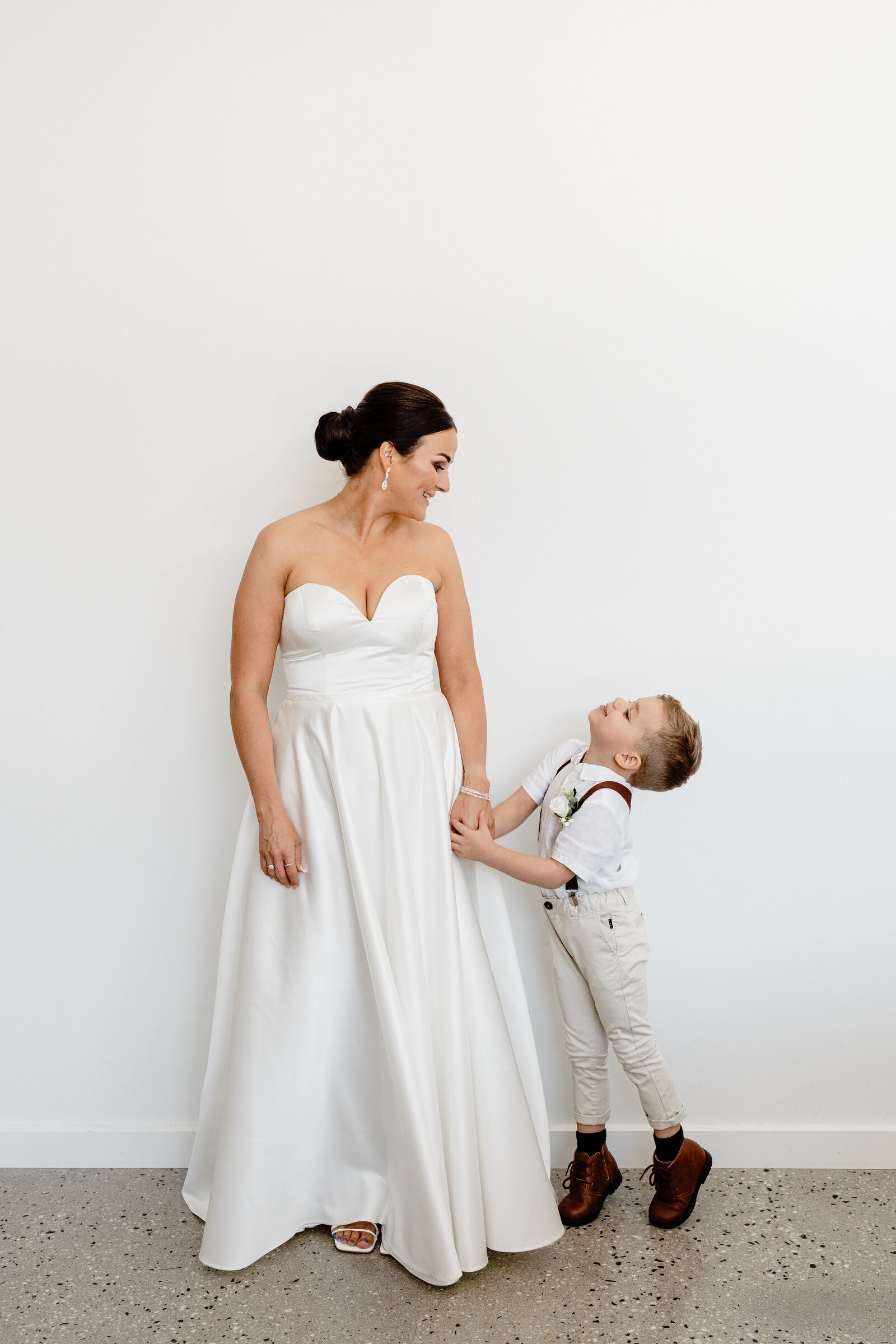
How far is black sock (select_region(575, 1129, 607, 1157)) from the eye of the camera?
2.28 metres

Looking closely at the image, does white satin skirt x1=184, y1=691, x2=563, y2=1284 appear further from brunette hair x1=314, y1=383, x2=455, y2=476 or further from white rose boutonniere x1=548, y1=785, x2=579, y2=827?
brunette hair x1=314, y1=383, x2=455, y2=476

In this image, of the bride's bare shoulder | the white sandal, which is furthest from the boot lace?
the bride's bare shoulder

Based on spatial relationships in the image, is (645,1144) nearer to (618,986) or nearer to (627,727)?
(618,986)

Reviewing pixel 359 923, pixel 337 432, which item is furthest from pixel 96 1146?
pixel 337 432

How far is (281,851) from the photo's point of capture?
2.06 m

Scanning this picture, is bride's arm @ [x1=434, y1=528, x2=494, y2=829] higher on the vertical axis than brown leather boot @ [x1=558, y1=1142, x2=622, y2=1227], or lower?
higher

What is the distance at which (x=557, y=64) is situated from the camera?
93.0 inches

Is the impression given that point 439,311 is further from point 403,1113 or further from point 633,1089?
point 633,1089

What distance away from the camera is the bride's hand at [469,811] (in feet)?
7.06

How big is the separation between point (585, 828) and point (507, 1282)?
38.2 inches

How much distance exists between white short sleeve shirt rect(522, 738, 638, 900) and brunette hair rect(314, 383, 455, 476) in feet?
2.64

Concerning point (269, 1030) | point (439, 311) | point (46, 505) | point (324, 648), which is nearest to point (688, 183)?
point (439, 311)

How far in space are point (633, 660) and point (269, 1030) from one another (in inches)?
48.8

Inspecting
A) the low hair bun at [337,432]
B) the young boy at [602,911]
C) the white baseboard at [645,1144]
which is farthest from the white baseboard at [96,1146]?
the low hair bun at [337,432]
